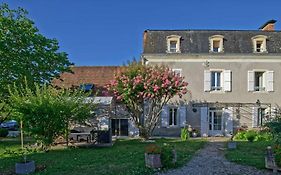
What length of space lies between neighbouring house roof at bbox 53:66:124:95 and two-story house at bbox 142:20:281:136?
243 inches

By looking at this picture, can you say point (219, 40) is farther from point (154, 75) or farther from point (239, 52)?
point (154, 75)

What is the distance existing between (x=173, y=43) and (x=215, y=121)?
795 centimetres

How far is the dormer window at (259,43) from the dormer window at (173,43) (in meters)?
6.90

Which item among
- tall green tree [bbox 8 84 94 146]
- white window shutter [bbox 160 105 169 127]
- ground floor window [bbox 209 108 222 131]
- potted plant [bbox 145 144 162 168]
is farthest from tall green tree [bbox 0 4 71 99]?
ground floor window [bbox 209 108 222 131]

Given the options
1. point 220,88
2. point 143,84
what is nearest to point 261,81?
point 220,88

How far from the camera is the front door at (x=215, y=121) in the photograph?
85.1ft

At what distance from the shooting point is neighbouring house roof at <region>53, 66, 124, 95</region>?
2983 cm

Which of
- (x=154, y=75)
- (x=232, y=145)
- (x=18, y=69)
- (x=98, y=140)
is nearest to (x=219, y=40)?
(x=154, y=75)

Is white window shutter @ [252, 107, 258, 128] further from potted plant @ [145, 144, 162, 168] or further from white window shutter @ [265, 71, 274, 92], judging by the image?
potted plant @ [145, 144, 162, 168]

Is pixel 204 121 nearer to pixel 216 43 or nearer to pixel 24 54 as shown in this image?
pixel 216 43

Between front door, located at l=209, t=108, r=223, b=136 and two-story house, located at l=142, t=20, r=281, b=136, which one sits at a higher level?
two-story house, located at l=142, t=20, r=281, b=136

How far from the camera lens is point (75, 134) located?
1806 cm

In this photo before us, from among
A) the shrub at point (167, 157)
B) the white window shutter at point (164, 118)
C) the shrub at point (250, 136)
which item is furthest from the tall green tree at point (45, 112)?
the shrub at point (250, 136)

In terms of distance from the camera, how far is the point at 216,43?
26.9 m
